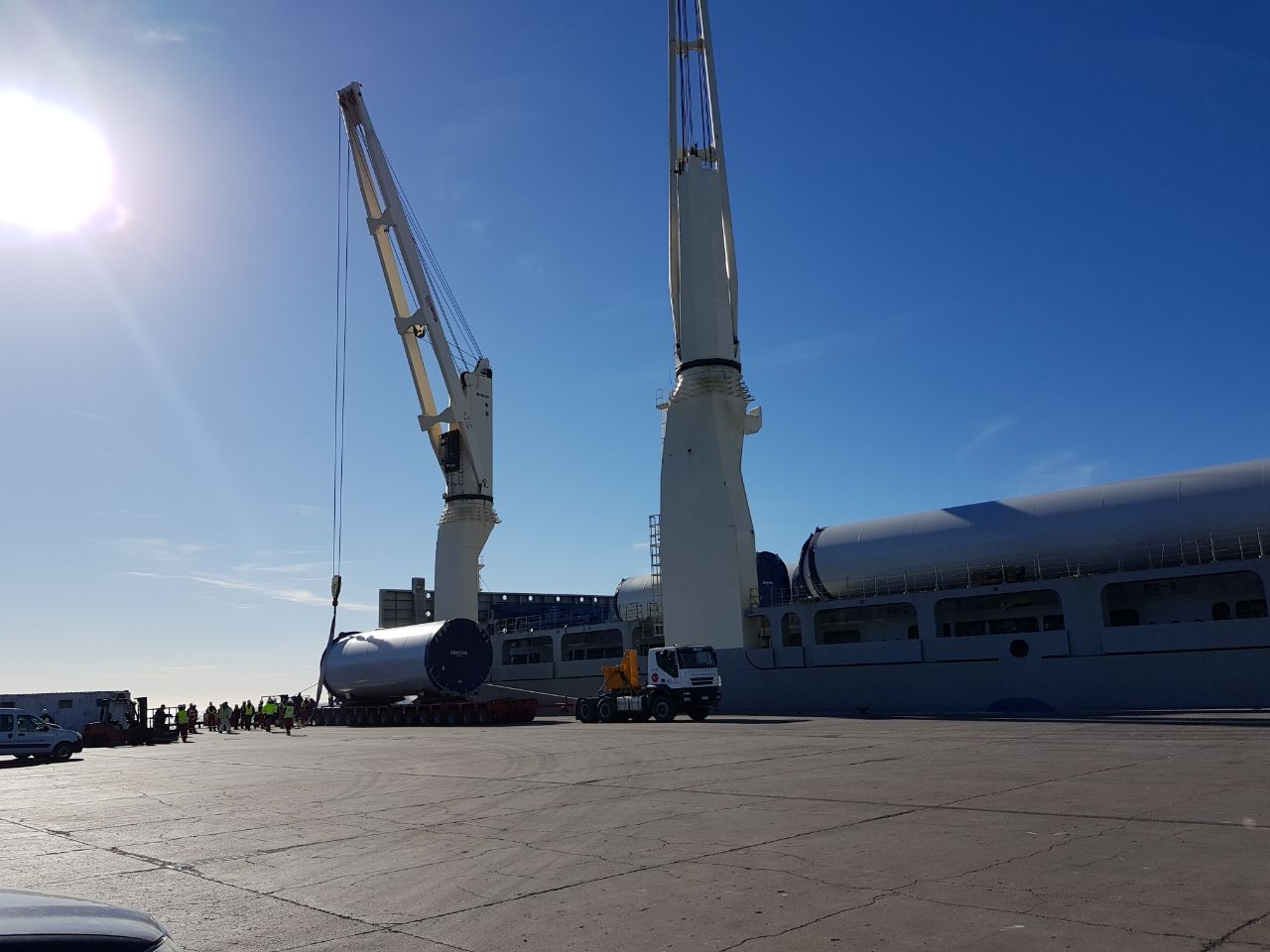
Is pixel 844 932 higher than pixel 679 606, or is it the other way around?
pixel 679 606

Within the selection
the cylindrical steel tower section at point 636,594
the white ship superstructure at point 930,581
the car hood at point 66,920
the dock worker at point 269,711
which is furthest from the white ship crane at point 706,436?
the car hood at point 66,920

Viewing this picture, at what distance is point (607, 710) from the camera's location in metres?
31.8

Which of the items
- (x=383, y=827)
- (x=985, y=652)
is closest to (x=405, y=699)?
(x=985, y=652)

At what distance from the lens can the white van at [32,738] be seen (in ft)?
90.4

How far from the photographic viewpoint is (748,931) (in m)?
6.05

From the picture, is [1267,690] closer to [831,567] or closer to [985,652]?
[985,652]

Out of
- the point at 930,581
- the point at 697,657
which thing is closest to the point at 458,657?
the point at 697,657

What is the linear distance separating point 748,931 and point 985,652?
28166 millimetres

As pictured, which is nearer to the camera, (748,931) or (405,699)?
(748,931)

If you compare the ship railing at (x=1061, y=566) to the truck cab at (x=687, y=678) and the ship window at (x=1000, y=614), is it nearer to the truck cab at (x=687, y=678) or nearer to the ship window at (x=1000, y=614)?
the ship window at (x=1000, y=614)

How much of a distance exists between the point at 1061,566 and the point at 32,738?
33.8 metres

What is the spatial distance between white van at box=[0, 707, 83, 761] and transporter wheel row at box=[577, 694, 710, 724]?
16.5 meters

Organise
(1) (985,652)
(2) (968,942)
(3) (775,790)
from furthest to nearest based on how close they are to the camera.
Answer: (1) (985,652) → (3) (775,790) → (2) (968,942)

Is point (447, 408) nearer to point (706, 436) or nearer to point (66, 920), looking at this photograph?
point (706, 436)
